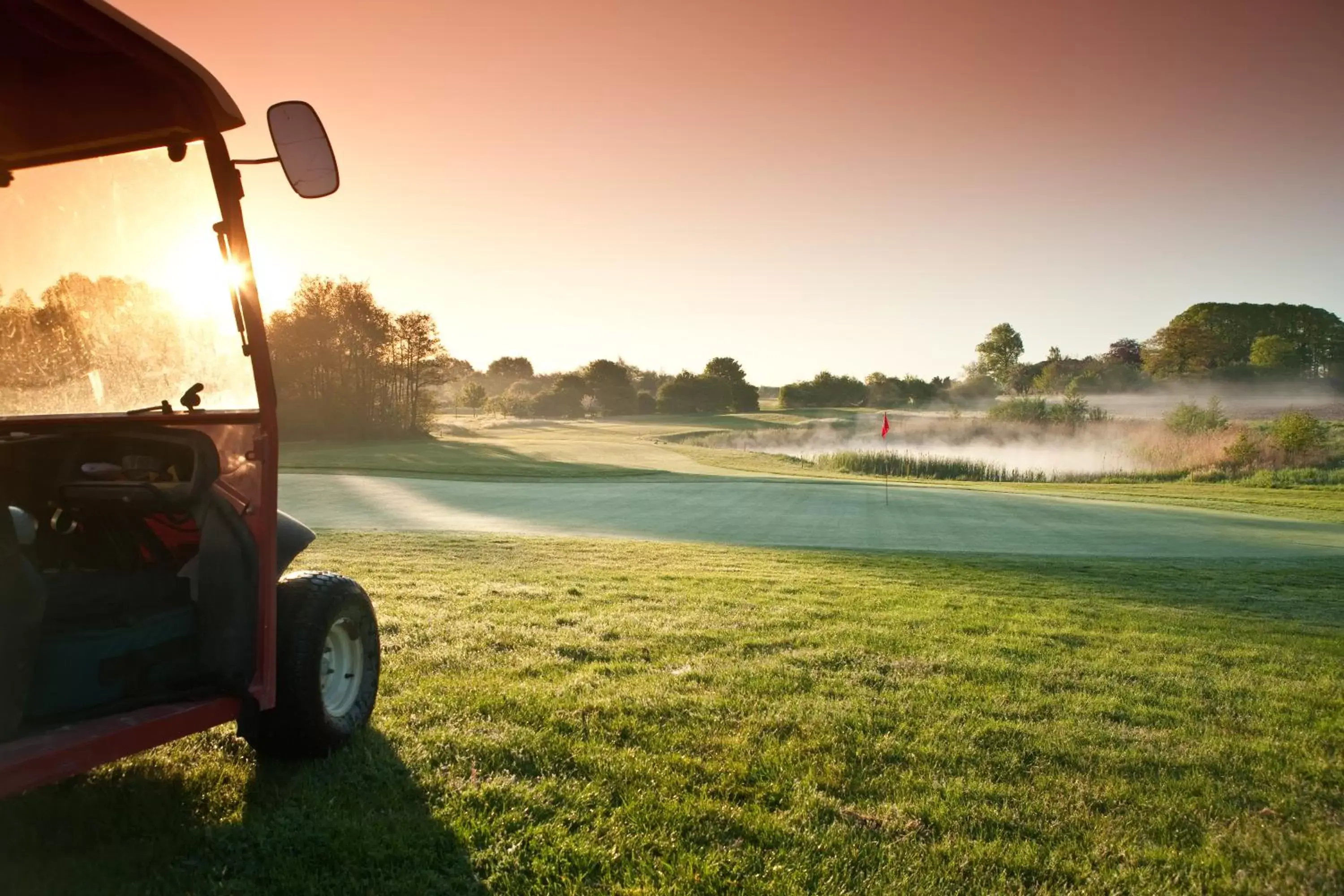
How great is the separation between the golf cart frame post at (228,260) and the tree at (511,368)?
11457 centimetres

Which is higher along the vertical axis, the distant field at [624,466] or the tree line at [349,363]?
the tree line at [349,363]

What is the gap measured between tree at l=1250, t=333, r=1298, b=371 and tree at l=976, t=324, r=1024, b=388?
27.0 m

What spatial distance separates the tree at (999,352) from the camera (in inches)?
3273

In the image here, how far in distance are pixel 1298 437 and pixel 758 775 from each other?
108 ft

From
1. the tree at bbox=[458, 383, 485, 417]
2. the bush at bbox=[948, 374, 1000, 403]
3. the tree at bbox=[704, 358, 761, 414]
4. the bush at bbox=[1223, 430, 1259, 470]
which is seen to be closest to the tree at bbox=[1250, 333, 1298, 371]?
the bush at bbox=[948, 374, 1000, 403]

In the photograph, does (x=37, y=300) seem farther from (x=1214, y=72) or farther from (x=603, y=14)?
(x=1214, y=72)

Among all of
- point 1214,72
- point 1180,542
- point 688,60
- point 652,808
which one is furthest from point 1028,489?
point 652,808

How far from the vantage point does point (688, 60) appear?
46.5 ft

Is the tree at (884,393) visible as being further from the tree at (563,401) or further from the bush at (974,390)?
the tree at (563,401)

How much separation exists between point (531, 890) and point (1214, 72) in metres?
17.2

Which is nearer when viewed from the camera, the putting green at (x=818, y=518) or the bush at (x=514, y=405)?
the putting green at (x=818, y=518)

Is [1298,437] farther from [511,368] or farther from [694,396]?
[511,368]

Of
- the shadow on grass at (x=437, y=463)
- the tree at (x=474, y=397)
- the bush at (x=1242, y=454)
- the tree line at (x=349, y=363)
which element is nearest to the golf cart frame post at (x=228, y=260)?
the shadow on grass at (x=437, y=463)

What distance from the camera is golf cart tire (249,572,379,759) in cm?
330
